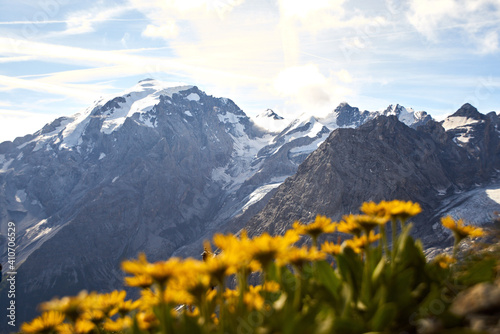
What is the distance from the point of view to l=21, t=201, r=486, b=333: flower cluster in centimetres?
252

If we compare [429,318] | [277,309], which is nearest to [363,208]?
[429,318]

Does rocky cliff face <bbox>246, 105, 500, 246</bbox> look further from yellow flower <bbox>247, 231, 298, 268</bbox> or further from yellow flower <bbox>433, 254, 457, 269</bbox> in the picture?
yellow flower <bbox>247, 231, 298, 268</bbox>

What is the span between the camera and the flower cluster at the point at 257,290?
2520 millimetres

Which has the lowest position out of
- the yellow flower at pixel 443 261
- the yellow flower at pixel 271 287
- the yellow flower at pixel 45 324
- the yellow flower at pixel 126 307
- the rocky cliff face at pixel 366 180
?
the rocky cliff face at pixel 366 180

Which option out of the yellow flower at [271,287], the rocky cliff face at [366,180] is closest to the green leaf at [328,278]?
the yellow flower at [271,287]

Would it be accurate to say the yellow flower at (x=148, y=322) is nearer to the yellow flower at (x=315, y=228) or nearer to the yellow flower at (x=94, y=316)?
the yellow flower at (x=94, y=316)

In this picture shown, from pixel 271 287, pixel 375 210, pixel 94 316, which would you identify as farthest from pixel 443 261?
pixel 94 316

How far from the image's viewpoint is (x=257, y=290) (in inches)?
152

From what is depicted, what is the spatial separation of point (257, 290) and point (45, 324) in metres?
2.01

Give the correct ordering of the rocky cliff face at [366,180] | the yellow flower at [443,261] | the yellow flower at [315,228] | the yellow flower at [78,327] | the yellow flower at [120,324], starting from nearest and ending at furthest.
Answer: the yellow flower at [120,324] < the yellow flower at [78,327] < the yellow flower at [315,228] < the yellow flower at [443,261] < the rocky cliff face at [366,180]

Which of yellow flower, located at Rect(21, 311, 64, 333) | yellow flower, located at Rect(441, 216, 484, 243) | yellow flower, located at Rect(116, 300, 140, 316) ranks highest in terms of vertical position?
yellow flower, located at Rect(21, 311, 64, 333)

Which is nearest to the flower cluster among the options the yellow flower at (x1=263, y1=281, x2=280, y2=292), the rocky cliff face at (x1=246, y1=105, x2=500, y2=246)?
the yellow flower at (x1=263, y1=281, x2=280, y2=292)

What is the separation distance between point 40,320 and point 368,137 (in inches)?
7978

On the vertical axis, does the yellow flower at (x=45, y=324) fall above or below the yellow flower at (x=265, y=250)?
below
